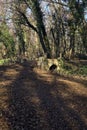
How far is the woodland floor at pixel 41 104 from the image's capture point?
1055 cm

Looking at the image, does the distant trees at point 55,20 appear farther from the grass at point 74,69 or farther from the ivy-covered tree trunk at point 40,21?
the grass at point 74,69

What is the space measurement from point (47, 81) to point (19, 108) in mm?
5494

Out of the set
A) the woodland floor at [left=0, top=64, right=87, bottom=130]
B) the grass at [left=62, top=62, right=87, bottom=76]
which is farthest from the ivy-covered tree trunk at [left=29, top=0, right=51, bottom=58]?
the woodland floor at [left=0, top=64, right=87, bottom=130]

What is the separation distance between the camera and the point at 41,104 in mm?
12422

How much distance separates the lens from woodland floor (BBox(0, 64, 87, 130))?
10547 mm

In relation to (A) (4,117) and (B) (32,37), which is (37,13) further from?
(B) (32,37)

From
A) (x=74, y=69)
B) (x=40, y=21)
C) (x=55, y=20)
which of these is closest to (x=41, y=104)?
(x=74, y=69)

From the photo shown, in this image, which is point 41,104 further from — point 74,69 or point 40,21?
point 40,21

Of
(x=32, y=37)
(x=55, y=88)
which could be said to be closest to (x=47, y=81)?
(x=55, y=88)

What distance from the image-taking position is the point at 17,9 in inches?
1101

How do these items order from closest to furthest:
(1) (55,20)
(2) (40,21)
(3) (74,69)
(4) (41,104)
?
(4) (41,104) → (3) (74,69) → (2) (40,21) → (1) (55,20)

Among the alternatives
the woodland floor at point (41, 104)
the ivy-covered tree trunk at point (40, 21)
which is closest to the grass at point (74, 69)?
the ivy-covered tree trunk at point (40, 21)

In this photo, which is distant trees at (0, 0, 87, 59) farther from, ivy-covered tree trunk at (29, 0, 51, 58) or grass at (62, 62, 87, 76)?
grass at (62, 62, 87, 76)

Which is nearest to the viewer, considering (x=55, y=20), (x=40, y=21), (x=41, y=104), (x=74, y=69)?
(x=41, y=104)
